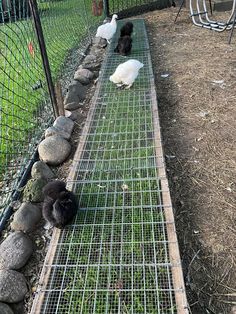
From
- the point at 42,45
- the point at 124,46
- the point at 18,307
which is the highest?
the point at 42,45

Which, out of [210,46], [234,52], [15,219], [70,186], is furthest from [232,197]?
[210,46]

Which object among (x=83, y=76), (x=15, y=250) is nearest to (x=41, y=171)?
(x=15, y=250)

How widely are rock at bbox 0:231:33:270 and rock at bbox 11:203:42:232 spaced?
109mm

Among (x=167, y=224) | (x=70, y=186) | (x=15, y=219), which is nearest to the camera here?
(x=167, y=224)

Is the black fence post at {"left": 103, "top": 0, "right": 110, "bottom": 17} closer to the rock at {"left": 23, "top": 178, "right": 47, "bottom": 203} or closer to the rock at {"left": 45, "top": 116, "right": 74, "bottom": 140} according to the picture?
the rock at {"left": 45, "top": 116, "right": 74, "bottom": 140}

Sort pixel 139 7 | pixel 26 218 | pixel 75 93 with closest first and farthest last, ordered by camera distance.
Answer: pixel 26 218, pixel 75 93, pixel 139 7

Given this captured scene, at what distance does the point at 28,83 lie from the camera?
507cm

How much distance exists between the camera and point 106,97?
4594 millimetres

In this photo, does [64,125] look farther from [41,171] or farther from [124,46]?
[124,46]

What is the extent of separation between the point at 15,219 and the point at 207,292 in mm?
1516

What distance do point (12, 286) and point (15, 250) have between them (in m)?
0.29

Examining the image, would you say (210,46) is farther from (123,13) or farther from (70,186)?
(70,186)

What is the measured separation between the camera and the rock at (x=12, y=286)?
7.23 ft

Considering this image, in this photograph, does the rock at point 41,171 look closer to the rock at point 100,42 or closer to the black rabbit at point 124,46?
the black rabbit at point 124,46
